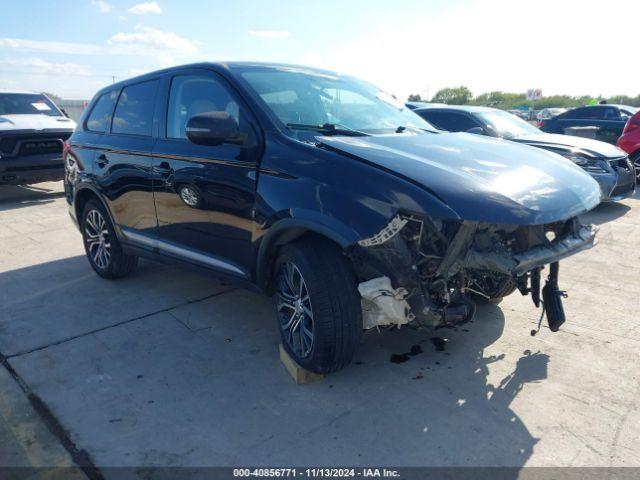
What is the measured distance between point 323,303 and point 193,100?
6.32 feet

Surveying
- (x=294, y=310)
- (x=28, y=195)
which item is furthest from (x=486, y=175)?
(x=28, y=195)

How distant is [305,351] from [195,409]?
27.9 inches

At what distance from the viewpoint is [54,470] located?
7.79 ft

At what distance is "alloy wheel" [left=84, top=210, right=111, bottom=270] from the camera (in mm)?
4785

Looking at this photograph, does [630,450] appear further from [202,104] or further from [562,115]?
[562,115]

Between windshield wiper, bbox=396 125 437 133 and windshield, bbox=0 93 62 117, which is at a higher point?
windshield wiper, bbox=396 125 437 133

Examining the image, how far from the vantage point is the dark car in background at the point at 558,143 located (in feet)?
24.5

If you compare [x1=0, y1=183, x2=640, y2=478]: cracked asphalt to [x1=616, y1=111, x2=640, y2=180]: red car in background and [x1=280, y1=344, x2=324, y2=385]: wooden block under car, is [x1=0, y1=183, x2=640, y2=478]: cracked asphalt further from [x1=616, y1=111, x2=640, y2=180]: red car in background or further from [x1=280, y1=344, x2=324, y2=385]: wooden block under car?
[x1=616, y1=111, x2=640, y2=180]: red car in background

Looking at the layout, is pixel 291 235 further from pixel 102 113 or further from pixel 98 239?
pixel 102 113

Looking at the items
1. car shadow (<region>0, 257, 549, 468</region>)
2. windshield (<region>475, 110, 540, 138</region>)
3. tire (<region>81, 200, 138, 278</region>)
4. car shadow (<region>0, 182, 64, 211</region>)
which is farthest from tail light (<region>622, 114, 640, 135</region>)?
car shadow (<region>0, 182, 64, 211</region>)

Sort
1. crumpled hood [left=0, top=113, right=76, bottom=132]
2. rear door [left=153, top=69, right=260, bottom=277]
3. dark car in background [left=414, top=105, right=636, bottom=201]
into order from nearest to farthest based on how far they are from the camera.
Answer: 1. rear door [left=153, top=69, right=260, bottom=277]
2. dark car in background [left=414, top=105, right=636, bottom=201]
3. crumpled hood [left=0, top=113, right=76, bottom=132]

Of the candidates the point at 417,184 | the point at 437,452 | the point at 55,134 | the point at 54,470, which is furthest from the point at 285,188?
the point at 55,134

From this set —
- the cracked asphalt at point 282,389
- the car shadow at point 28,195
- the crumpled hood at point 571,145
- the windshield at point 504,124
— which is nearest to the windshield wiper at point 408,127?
the cracked asphalt at point 282,389

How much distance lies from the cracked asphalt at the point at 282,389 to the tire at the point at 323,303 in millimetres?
248
